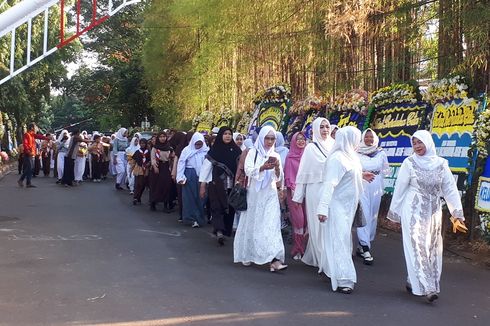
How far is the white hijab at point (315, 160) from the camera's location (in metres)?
6.70

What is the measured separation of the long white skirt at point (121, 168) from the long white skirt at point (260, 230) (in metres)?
10.6

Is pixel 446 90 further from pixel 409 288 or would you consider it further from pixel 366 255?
pixel 409 288

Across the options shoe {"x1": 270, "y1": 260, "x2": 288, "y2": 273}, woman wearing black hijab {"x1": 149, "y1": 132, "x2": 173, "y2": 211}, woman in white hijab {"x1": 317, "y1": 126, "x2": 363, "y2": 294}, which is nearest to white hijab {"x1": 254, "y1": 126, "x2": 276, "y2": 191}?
shoe {"x1": 270, "y1": 260, "x2": 288, "y2": 273}

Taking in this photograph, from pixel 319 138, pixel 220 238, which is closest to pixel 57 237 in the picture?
pixel 220 238

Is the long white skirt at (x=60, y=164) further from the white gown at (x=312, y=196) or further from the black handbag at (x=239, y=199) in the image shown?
the white gown at (x=312, y=196)

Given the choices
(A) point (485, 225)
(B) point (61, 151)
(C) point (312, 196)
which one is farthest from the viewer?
(B) point (61, 151)

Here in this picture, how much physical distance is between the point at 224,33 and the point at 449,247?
9.79 meters

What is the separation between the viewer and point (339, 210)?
6.00 m

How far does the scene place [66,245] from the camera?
26.0 feet

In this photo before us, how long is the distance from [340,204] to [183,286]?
1.76m

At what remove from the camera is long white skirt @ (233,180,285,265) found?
6.75 metres

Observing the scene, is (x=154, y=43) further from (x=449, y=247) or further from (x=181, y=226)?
(x=449, y=247)

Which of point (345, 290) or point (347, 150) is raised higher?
point (347, 150)

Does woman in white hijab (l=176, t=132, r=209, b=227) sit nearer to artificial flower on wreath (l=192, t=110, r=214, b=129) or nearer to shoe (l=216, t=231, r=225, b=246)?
shoe (l=216, t=231, r=225, b=246)
